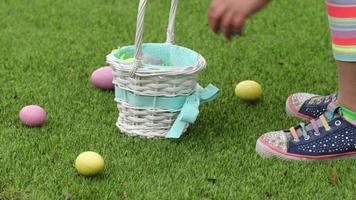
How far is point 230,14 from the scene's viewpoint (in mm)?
1718

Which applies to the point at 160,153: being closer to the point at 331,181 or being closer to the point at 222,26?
the point at 331,181

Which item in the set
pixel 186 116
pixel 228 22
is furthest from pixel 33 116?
pixel 228 22

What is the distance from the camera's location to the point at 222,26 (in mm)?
1735

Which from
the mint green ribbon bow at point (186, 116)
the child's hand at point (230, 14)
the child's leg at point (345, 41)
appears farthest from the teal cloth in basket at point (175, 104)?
the child's hand at point (230, 14)

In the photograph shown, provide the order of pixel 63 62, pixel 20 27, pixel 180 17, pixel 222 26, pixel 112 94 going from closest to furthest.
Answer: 1. pixel 222 26
2. pixel 112 94
3. pixel 63 62
4. pixel 20 27
5. pixel 180 17

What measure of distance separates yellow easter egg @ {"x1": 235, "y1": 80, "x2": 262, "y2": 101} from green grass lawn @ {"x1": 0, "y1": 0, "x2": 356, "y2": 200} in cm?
4

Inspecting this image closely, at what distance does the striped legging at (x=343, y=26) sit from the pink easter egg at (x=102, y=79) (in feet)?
3.15

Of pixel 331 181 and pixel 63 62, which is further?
pixel 63 62

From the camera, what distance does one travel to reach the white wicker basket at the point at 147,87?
2.43 meters

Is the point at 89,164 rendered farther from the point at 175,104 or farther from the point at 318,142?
the point at 318,142

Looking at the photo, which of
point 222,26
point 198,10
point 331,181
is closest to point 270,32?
point 198,10

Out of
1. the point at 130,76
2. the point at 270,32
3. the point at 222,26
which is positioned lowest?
the point at 270,32

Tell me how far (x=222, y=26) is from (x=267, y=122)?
1.05 m

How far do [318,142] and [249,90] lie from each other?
1.59 feet
